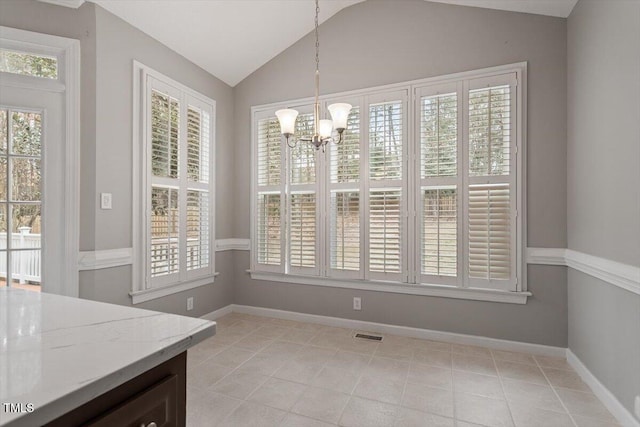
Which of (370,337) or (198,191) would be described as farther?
(198,191)

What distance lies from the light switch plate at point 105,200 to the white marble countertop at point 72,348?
169cm

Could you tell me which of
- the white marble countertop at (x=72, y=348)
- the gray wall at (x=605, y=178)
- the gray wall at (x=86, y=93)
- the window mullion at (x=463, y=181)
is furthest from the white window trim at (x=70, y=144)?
the gray wall at (x=605, y=178)

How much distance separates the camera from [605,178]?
2.15 meters

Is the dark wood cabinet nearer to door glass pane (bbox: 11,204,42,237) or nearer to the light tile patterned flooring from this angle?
the light tile patterned flooring

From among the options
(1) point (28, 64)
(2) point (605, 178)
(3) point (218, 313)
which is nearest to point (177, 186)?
(1) point (28, 64)

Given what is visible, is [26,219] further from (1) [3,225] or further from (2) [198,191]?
(2) [198,191]

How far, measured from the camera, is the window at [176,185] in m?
3.00

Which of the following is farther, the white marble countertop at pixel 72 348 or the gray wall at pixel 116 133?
the gray wall at pixel 116 133

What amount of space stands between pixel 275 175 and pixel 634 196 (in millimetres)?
3067

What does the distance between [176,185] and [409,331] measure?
2742 mm

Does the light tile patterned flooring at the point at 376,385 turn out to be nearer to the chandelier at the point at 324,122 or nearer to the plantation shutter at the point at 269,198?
the plantation shutter at the point at 269,198

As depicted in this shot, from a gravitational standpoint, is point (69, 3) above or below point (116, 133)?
above

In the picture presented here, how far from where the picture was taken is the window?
300 centimetres

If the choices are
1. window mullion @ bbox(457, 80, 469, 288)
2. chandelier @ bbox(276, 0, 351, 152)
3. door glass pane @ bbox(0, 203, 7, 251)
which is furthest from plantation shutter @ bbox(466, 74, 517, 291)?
door glass pane @ bbox(0, 203, 7, 251)
